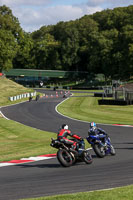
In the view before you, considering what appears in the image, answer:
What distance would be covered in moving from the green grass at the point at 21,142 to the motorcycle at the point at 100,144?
12.2 feet

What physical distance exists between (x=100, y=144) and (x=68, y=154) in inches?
87.2

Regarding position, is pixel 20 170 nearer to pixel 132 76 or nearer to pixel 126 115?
pixel 126 115

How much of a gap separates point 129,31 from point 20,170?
297 feet

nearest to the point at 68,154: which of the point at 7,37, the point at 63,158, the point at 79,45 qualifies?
the point at 63,158

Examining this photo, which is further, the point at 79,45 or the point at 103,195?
the point at 79,45

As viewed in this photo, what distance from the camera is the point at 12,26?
112375mm

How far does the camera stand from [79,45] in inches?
5000

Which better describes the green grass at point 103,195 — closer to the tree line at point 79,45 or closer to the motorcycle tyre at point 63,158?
the motorcycle tyre at point 63,158

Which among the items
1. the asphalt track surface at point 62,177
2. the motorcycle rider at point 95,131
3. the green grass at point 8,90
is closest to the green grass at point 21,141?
the asphalt track surface at point 62,177

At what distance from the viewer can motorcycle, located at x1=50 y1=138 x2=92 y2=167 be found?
569 inches

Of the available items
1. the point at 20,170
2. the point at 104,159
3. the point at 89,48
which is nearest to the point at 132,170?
the point at 104,159

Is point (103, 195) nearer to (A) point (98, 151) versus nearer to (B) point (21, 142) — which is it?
(A) point (98, 151)

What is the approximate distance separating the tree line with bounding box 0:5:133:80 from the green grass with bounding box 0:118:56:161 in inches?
2470

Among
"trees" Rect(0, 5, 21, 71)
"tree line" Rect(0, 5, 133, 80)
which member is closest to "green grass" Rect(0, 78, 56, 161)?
"trees" Rect(0, 5, 21, 71)
